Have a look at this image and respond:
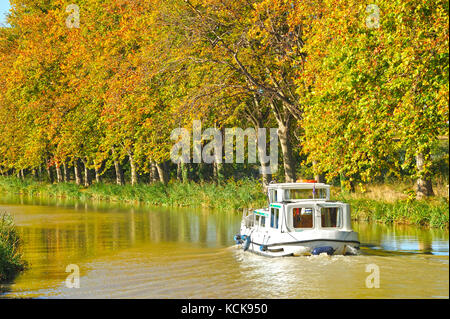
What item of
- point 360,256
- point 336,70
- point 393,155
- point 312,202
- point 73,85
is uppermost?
point 73,85

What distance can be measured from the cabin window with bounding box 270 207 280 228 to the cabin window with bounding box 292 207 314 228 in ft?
1.92

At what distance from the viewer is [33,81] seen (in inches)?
2287

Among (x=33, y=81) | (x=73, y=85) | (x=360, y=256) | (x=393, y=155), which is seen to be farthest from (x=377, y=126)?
(x=33, y=81)

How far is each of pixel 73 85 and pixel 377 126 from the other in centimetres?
3606

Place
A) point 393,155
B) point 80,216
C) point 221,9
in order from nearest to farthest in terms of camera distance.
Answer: point 393,155 → point 221,9 → point 80,216

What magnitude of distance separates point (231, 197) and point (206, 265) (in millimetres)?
21089

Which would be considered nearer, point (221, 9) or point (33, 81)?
point (221, 9)

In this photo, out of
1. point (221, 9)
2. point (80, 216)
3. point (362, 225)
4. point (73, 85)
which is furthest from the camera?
point (73, 85)

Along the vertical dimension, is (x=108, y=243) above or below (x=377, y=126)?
below

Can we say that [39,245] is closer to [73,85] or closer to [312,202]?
[312,202]

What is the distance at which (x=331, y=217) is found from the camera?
903 inches
